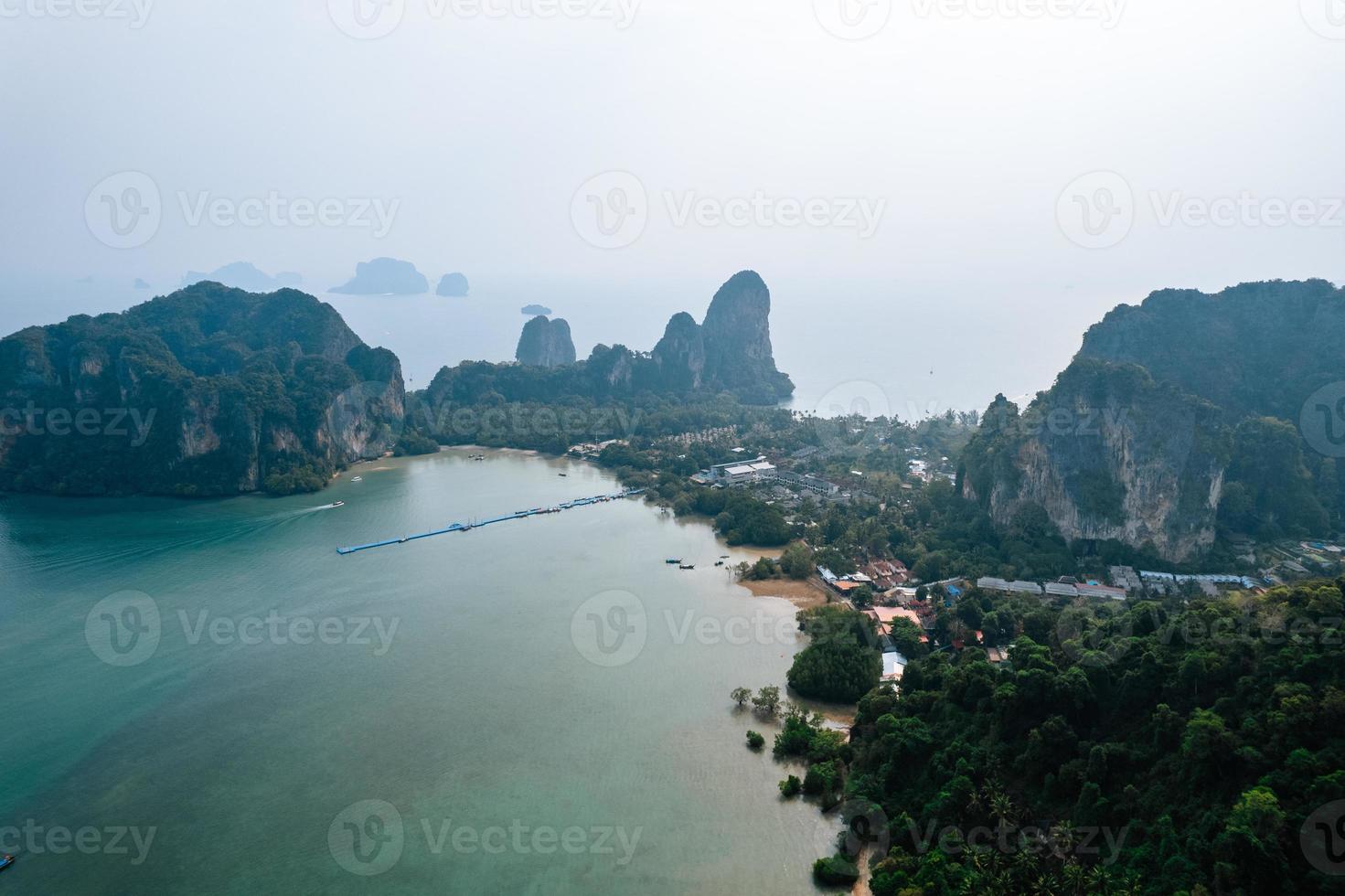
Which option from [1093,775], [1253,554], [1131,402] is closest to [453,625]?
[1093,775]

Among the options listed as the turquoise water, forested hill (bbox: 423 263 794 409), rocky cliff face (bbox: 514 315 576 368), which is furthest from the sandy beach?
rocky cliff face (bbox: 514 315 576 368)

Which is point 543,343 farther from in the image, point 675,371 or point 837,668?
point 837,668

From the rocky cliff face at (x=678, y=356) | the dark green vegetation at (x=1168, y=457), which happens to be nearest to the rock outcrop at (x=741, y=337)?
the rocky cliff face at (x=678, y=356)

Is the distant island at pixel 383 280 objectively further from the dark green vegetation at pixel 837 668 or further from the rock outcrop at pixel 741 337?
the dark green vegetation at pixel 837 668

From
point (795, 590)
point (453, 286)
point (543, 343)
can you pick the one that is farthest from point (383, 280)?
point (795, 590)

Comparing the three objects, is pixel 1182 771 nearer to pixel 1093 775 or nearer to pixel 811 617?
pixel 1093 775

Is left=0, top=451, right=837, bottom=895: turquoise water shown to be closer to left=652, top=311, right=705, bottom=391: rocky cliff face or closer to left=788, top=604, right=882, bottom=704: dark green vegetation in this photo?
left=788, top=604, right=882, bottom=704: dark green vegetation
